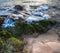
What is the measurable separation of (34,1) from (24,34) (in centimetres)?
527

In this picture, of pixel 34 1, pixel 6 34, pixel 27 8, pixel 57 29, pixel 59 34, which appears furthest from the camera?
pixel 34 1

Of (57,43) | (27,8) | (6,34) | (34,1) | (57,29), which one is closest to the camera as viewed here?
(57,43)

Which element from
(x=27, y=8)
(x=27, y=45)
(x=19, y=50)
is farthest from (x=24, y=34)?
(x=27, y=8)

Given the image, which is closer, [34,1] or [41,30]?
[41,30]

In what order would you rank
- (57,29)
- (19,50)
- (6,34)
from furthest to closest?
(57,29), (6,34), (19,50)

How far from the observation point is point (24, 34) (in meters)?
6.10

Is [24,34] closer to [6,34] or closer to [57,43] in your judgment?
[6,34]

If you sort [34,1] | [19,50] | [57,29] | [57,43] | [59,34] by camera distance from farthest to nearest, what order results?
[34,1], [57,29], [59,34], [57,43], [19,50]

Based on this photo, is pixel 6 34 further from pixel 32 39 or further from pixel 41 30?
pixel 41 30

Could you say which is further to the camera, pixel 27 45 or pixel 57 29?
pixel 57 29

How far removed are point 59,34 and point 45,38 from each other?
552mm

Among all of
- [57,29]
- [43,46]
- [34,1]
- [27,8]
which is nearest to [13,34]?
[43,46]

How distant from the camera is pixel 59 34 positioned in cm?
616

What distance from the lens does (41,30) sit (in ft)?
20.9
